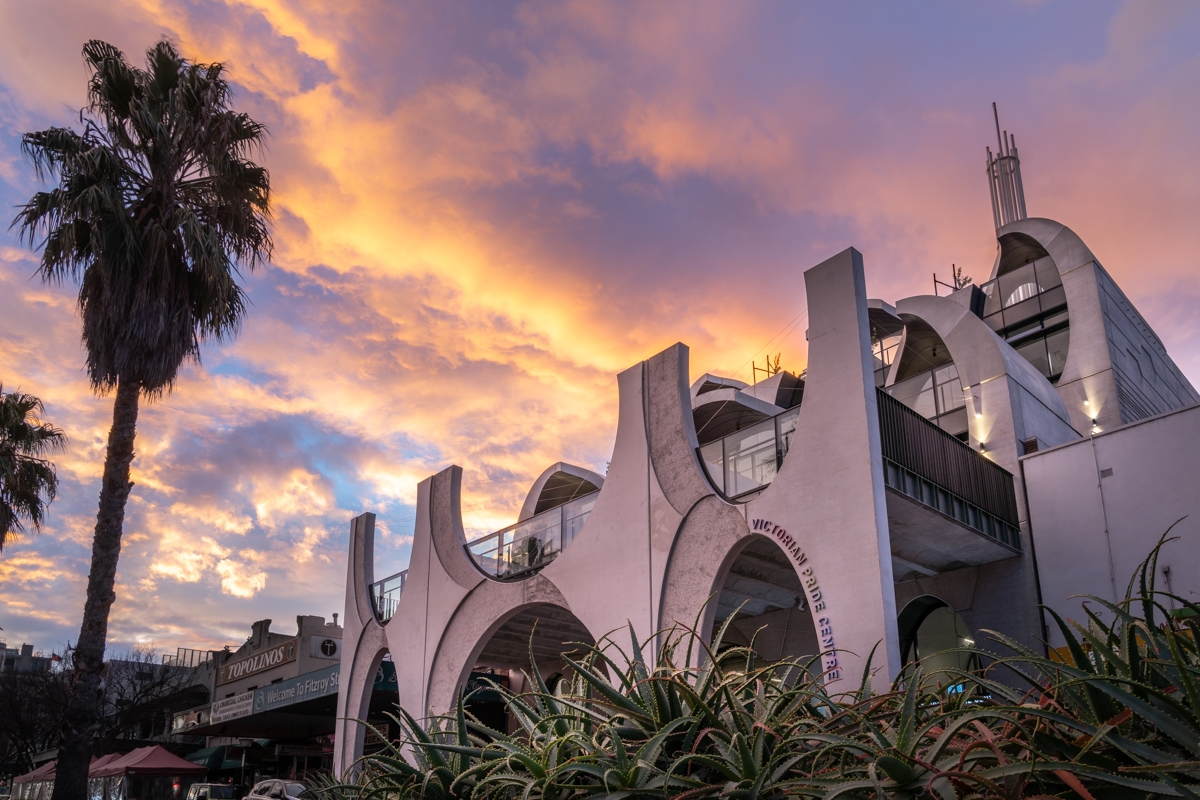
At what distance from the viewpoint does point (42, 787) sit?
32.5 metres

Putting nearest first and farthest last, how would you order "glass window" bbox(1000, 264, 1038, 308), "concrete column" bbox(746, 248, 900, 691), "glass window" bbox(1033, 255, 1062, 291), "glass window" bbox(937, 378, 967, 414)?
"concrete column" bbox(746, 248, 900, 691)
"glass window" bbox(937, 378, 967, 414)
"glass window" bbox(1033, 255, 1062, 291)
"glass window" bbox(1000, 264, 1038, 308)

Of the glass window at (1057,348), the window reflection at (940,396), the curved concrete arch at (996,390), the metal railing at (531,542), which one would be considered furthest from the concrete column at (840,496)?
the glass window at (1057,348)

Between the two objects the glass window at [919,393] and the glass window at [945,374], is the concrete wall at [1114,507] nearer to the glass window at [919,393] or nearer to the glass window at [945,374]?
the glass window at [945,374]

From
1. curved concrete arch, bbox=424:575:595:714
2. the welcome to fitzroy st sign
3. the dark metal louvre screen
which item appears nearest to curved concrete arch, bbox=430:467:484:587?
curved concrete arch, bbox=424:575:595:714

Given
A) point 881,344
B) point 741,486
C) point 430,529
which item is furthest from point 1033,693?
point 881,344

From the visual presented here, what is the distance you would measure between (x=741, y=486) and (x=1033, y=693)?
1210cm

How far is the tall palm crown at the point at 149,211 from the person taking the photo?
52.2 feet

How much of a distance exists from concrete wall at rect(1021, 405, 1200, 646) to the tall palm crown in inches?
618

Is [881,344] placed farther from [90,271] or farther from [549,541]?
[90,271]

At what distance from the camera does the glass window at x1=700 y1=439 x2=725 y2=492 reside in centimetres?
1591

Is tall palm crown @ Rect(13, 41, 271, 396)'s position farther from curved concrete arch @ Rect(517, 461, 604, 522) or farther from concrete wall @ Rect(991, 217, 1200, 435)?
concrete wall @ Rect(991, 217, 1200, 435)

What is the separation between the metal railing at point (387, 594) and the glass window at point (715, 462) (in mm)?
10220

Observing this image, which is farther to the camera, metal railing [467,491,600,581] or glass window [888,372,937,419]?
glass window [888,372,937,419]

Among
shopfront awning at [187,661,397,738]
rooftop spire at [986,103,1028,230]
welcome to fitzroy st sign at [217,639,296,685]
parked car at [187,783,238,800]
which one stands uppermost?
rooftop spire at [986,103,1028,230]
